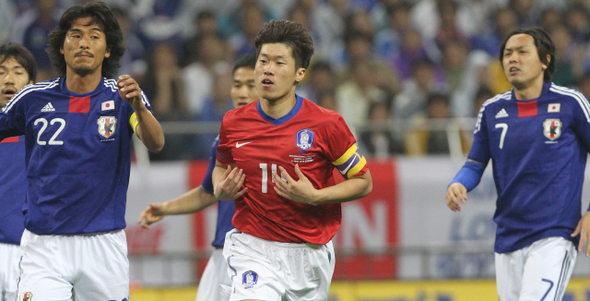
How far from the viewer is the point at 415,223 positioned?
993 cm

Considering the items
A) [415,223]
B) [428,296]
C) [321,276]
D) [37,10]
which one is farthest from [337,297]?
[37,10]

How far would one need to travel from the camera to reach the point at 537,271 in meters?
5.40

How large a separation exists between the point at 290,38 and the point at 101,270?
186cm

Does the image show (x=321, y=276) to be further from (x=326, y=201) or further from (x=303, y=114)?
(x=303, y=114)

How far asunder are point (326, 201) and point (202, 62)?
753 cm

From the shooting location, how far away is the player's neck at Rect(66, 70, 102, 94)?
4973 mm

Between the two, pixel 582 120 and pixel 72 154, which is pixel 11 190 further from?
pixel 582 120

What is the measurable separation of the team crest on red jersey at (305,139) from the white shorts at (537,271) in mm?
1934

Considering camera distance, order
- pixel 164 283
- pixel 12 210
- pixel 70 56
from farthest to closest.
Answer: pixel 164 283 → pixel 12 210 → pixel 70 56

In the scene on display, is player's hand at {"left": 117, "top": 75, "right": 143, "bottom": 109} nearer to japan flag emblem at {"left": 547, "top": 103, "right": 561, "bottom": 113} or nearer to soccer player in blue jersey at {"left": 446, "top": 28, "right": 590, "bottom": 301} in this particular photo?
soccer player in blue jersey at {"left": 446, "top": 28, "right": 590, "bottom": 301}

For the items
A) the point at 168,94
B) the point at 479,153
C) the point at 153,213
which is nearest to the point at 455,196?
the point at 479,153

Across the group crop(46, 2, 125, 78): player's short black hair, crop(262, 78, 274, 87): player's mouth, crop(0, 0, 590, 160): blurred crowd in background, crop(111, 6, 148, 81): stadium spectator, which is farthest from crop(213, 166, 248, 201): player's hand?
crop(111, 6, 148, 81): stadium spectator

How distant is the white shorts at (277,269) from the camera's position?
4.60 m

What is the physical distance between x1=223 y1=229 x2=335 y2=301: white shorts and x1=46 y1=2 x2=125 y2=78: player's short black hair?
4.91ft
